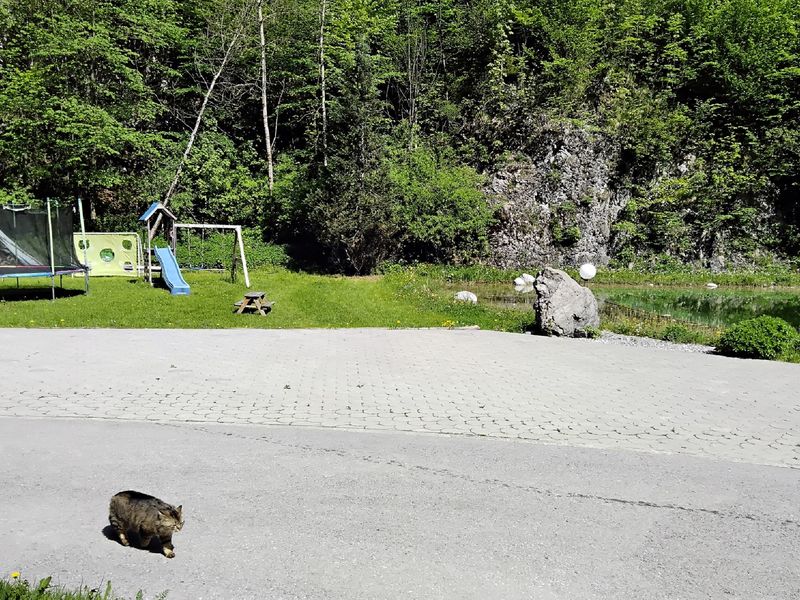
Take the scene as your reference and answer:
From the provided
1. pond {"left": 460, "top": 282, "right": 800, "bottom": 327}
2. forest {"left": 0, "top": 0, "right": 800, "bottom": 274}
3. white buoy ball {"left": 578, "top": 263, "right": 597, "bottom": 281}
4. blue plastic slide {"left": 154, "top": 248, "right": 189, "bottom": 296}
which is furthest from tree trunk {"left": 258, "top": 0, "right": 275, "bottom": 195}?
white buoy ball {"left": 578, "top": 263, "right": 597, "bottom": 281}

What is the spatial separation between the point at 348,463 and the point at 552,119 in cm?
2481

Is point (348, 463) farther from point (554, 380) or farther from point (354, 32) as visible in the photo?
point (354, 32)

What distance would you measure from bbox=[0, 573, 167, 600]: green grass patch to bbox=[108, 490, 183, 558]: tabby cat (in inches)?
19.6

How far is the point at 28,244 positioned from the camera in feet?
50.8

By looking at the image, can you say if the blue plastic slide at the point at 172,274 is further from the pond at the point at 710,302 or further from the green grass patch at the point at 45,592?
the green grass patch at the point at 45,592

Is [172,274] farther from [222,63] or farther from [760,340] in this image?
[760,340]

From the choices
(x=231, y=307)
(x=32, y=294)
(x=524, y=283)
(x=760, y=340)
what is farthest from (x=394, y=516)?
(x=524, y=283)

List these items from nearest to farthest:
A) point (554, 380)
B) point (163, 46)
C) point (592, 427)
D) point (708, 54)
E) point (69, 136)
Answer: point (592, 427)
point (554, 380)
point (69, 136)
point (163, 46)
point (708, 54)

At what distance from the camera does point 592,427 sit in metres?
6.49

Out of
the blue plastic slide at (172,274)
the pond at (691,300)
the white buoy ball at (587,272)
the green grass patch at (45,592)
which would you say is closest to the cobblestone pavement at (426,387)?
the green grass patch at (45,592)

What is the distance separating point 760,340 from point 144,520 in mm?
9759

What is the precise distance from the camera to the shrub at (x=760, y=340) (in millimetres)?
10234

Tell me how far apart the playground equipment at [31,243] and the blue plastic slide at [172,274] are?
7.05ft

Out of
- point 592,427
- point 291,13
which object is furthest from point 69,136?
point 592,427
